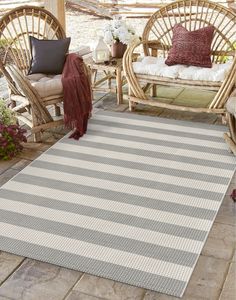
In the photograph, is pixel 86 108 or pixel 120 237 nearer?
pixel 120 237

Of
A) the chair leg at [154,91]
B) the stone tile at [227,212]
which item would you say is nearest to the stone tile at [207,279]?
the stone tile at [227,212]

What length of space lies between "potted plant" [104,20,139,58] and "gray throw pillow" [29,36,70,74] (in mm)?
577

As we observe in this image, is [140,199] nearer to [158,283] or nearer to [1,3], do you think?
[158,283]

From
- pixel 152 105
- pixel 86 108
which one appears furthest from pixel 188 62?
pixel 86 108

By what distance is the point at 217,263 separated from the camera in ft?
8.32

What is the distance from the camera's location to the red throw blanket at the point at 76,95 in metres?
4.01

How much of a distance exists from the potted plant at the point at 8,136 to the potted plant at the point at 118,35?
1317 mm

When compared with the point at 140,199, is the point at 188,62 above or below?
above

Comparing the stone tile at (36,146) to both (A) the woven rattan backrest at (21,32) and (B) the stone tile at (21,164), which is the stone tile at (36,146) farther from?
(A) the woven rattan backrest at (21,32)

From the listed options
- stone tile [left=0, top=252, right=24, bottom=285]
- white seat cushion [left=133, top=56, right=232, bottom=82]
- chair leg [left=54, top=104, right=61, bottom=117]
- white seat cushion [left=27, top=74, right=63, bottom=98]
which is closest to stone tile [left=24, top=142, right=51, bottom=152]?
white seat cushion [left=27, top=74, right=63, bottom=98]

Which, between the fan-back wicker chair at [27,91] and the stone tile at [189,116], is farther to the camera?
the stone tile at [189,116]

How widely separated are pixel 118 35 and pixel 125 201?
81.5 inches

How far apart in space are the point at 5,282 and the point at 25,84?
1.79 m

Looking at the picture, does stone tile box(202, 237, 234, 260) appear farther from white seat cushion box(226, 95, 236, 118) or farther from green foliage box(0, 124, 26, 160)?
green foliage box(0, 124, 26, 160)
